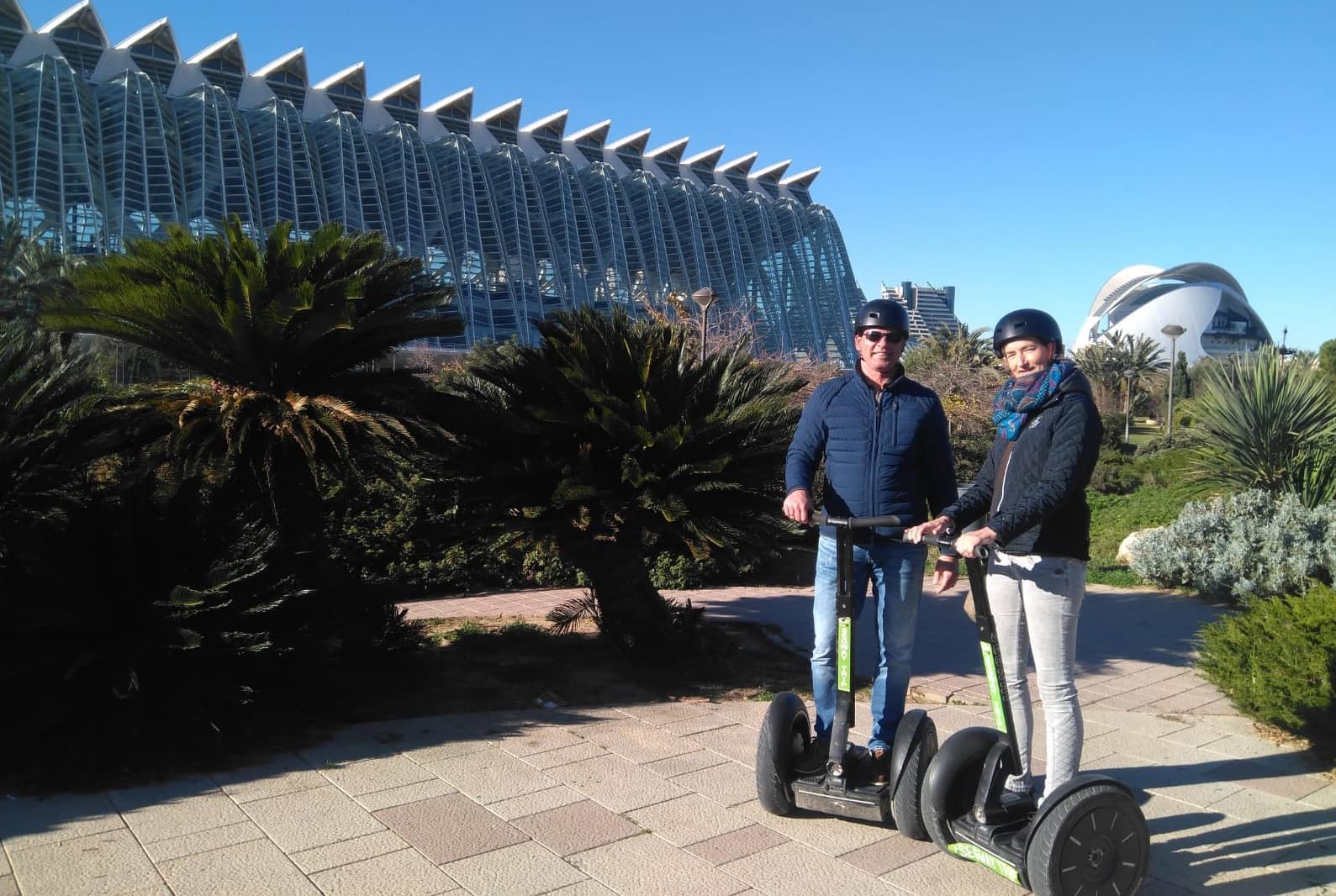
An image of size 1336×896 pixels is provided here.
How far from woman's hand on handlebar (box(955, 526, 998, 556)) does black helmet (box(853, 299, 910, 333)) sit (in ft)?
3.27

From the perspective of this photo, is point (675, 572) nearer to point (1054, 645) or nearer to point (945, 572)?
point (945, 572)

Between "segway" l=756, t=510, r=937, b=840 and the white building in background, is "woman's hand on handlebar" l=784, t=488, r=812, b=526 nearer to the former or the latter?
"segway" l=756, t=510, r=937, b=840

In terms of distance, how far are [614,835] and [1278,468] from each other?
29.6 feet

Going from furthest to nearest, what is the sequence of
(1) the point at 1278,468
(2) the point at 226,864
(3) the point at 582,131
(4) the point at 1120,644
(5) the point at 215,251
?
(3) the point at 582,131 → (1) the point at 1278,468 → (4) the point at 1120,644 → (5) the point at 215,251 → (2) the point at 226,864

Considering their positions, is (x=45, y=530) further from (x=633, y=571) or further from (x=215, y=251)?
(x=633, y=571)

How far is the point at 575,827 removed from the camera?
362cm

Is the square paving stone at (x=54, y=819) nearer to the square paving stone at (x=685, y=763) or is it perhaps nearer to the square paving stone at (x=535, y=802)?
the square paving stone at (x=535, y=802)

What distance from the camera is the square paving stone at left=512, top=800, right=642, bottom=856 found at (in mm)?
3469

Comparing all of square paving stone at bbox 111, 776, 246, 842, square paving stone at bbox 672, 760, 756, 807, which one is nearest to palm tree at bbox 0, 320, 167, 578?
square paving stone at bbox 111, 776, 246, 842

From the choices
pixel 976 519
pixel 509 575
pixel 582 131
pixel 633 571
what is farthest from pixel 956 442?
pixel 582 131

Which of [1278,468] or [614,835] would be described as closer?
[614,835]

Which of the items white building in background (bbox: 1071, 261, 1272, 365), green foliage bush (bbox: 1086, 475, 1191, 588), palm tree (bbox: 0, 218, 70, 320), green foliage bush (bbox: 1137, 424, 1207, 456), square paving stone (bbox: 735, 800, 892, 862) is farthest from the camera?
white building in background (bbox: 1071, 261, 1272, 365)

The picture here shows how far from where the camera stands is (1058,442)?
335 cm

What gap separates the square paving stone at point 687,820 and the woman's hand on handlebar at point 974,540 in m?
1.41
